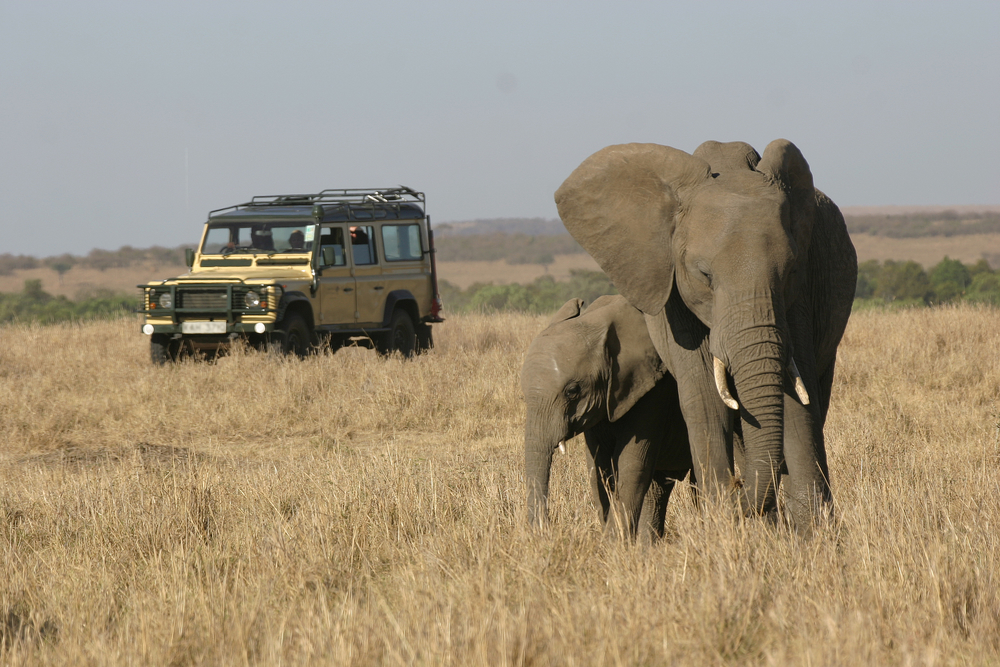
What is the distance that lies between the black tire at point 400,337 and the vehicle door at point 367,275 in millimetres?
285

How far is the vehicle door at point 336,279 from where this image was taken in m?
15.9

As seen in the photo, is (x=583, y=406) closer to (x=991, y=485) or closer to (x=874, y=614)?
(x=874, y=614)

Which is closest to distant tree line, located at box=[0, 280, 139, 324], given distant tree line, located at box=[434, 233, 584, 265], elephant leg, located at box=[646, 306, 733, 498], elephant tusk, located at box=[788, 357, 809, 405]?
elephant leg, located at box=[646, 306, 733, 498]

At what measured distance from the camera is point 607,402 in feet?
18.4

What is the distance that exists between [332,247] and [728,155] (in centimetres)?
1114

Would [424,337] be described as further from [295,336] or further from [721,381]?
[721,381]

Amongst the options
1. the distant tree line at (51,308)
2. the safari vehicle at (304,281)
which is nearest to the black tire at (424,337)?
the safari vehicle at (304,281)

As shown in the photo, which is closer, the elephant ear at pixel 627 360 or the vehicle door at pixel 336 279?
the elephant ear at pixel 627 360

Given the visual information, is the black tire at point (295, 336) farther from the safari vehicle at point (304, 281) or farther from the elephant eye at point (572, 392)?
the elephant eye at point (572, 392)

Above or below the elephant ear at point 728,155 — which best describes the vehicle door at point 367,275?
below

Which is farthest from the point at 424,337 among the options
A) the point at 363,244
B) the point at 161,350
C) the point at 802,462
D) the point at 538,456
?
the point at 802,462

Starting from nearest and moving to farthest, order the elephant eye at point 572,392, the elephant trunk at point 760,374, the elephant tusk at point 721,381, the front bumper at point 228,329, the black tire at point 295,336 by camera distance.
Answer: the elephant trunk at point 760,374, the elephant tusk at point 721,381, the elephant eye at point 572,392, the front bumper at point 228,329, the black tire at point 295,336

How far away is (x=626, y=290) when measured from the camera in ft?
18.0

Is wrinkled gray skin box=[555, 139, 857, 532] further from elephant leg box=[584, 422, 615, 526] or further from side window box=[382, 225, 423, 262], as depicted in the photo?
side window box=[382, 225, 423, 262]
